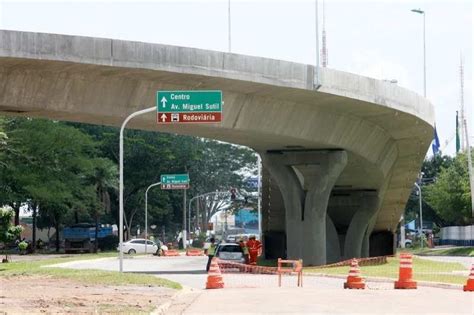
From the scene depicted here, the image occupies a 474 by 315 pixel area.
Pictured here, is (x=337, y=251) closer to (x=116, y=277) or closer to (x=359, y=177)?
(x=359, y=177)

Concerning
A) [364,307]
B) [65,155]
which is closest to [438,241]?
[65,155]

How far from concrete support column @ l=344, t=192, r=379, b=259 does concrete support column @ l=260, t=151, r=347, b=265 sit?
12.1 m

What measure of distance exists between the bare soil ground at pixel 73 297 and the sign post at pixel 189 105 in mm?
7211

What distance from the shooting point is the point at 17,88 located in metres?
31.2

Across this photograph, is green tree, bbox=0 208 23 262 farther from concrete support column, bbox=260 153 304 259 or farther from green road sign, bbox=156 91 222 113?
green road sign, bbox=156 91 222 113

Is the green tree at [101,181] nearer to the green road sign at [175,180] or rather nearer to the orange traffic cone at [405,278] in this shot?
the green road sign at [175,180]

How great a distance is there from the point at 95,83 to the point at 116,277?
271 inches

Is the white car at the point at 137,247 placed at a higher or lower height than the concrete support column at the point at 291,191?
lower

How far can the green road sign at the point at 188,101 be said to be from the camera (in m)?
33.0

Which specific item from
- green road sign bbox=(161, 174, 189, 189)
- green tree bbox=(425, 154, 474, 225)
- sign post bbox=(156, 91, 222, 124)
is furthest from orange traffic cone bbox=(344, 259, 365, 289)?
green tree bbox=(425, 154, 474, 225)

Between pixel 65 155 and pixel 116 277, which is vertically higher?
pixel 65 155

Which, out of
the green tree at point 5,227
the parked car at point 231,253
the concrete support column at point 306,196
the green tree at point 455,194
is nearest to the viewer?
the parked car at point 231,253

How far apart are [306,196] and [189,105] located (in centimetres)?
1278

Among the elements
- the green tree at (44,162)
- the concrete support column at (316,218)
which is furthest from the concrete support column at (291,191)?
the green tree at (44,162)
